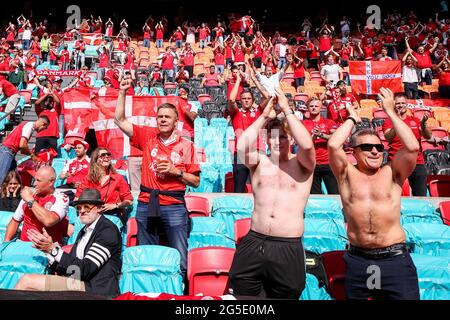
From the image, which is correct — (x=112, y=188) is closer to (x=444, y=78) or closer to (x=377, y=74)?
(x=377, y=74)

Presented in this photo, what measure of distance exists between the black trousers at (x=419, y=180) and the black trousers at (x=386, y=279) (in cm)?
308

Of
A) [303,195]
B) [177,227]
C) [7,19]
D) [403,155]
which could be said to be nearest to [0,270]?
[177,227]

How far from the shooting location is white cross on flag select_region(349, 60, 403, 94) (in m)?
11.3

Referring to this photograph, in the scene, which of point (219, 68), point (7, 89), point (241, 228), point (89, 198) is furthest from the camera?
point (219, 68)

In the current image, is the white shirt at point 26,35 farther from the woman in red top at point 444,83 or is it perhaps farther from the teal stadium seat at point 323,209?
the teal stadium seat at point 323,209

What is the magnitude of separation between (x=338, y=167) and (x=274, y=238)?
28.1 inches

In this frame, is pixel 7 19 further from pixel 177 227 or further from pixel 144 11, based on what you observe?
pixel 177 227

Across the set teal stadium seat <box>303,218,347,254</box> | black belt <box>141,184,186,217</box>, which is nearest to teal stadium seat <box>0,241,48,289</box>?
black belt <box>141,184,186,217</box>

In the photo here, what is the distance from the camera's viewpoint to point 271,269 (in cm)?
277

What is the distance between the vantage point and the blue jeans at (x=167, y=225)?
3.70m

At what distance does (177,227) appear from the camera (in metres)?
3.73

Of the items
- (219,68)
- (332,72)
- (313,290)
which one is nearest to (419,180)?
(313,290)

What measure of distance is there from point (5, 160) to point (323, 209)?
13.4ft

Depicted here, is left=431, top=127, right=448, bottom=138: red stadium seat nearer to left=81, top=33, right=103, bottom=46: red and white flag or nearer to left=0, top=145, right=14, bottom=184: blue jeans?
left=0, top=145, right=14, bottom=184: blue jeans
